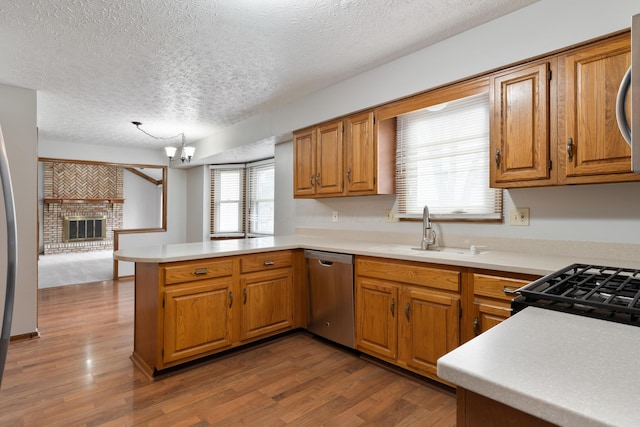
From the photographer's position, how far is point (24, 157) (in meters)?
3.26

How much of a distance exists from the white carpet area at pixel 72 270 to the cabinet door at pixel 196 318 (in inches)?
168

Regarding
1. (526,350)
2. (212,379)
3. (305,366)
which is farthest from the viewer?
(305,366)

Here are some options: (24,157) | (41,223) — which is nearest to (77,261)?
(41,223)

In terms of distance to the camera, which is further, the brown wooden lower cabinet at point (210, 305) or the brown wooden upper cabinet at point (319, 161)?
the brown wooden upper cabinet at point (319, 161)

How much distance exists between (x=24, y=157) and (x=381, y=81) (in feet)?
10.9

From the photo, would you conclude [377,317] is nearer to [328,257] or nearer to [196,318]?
[328,257]

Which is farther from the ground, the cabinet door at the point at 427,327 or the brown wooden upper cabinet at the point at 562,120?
the brown wooden upper cabinet at the point at 562,120

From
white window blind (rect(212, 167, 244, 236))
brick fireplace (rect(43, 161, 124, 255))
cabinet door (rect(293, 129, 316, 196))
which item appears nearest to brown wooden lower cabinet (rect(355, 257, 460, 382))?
cabinet door (rect(293, 129, 316, 196))

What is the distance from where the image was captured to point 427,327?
88.3 inches

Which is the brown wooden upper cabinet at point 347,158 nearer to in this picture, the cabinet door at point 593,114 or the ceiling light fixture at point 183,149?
the cabinet door at point 593,114

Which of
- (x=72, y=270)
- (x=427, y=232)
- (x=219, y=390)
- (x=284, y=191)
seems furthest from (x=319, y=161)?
(x=72, y=270)

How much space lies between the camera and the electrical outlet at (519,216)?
2.32m

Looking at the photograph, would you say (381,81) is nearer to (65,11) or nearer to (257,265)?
(257,265)

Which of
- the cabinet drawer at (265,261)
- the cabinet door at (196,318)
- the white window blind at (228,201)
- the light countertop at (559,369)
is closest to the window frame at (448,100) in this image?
the cabinet drawer at (265,261)
